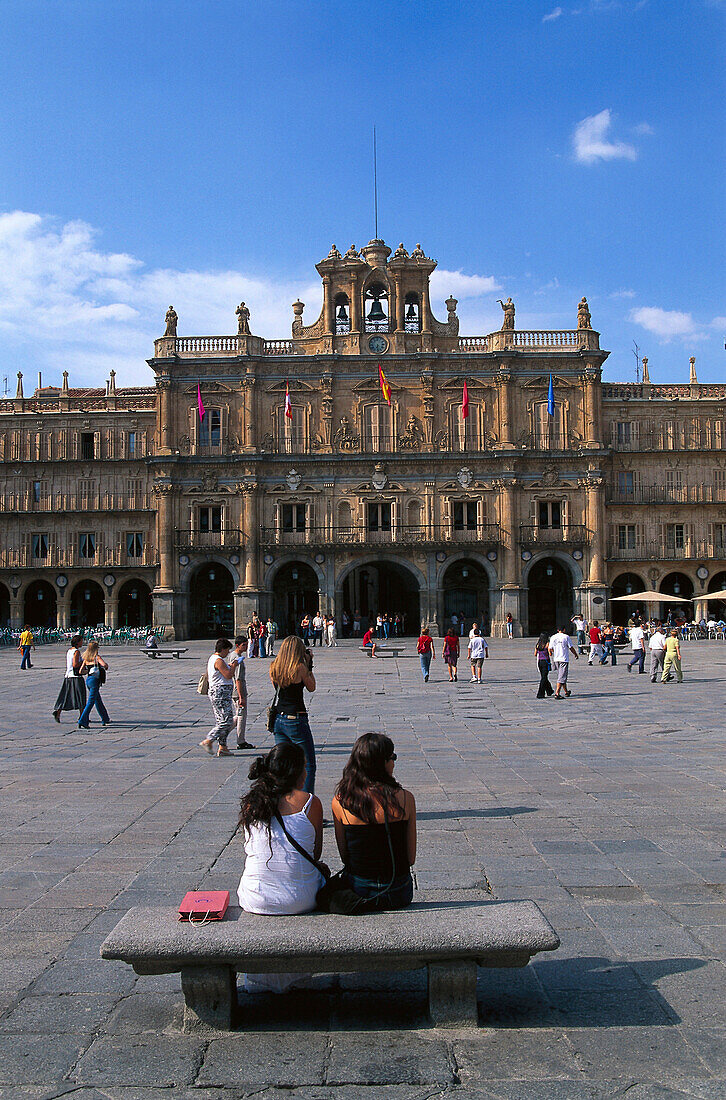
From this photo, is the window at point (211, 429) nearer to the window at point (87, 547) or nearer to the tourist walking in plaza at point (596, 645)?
the window at point (87, 547)

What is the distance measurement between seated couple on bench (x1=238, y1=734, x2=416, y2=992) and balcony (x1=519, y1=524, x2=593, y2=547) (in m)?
44.2

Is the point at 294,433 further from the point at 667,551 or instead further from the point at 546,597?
the point at 667,551

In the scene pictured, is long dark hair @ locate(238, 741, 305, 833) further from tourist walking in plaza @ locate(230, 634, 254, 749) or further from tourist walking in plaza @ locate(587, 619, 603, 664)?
tourist walking in plaza @ locate(587, 619, 603, 664)

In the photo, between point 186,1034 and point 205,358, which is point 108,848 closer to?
point 186,1034

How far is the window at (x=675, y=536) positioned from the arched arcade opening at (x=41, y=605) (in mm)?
34621

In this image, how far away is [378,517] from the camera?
4903 cm

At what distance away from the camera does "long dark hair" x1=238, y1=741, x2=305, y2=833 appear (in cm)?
495

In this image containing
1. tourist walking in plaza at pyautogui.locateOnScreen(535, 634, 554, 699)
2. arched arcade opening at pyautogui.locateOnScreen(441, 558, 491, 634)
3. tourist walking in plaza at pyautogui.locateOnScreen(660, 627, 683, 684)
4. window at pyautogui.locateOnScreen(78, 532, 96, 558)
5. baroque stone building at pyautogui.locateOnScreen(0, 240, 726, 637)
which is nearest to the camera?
tourist walking in plaza at pyautogui.locateOnScreen(535, 634, 554, 699)

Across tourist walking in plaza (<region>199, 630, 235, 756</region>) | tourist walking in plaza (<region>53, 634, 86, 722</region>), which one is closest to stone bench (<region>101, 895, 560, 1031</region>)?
tourist walking in plaza (<region>199, 630, 235, 756</region>)

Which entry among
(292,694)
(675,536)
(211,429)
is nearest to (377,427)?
(211,429)

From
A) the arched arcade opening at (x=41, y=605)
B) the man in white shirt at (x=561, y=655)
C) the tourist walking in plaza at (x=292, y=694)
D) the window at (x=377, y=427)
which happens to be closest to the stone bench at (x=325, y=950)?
the tourist walking in plaza at (x=292, y=694)

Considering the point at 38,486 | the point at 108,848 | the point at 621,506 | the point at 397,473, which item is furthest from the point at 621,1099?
the point at 38,486

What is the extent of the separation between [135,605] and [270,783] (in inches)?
2007

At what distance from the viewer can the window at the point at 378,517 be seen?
48906 millimetres
